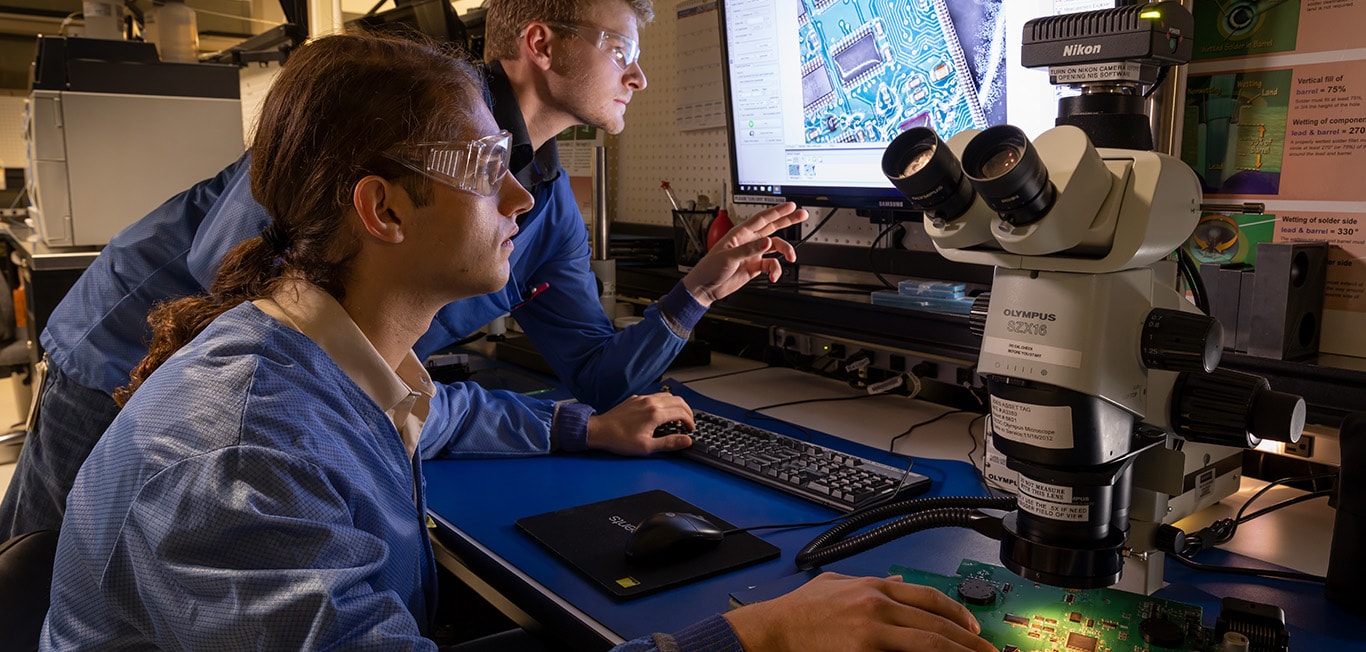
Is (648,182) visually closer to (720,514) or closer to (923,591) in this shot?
(720,514)

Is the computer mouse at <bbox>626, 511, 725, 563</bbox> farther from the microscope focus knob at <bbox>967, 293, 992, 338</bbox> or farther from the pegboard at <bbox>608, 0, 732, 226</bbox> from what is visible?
the pegboard at <bbox>608, 0, 732, 226</bbox>

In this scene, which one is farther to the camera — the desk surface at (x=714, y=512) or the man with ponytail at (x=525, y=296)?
the man with ponytail at (x=525, y=296)

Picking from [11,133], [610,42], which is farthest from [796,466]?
[11,133]

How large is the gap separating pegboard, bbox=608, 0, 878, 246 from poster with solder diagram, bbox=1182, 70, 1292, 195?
3.28 ft

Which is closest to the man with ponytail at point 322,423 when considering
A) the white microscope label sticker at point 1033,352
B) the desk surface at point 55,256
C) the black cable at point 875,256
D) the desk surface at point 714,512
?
the desk surface at point 714,512

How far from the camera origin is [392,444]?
0.91 metres

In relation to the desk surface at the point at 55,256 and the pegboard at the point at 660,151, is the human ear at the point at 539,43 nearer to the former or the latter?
the pegboard at the point at 660,151

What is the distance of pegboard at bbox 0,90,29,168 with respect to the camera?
7.78m

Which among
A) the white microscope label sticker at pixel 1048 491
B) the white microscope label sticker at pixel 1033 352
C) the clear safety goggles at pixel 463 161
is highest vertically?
the clear safety goggles at pixel 463 161

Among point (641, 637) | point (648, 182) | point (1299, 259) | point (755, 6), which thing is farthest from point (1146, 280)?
point (648, 182)

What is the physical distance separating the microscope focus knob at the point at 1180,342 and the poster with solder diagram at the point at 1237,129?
769 millimetres

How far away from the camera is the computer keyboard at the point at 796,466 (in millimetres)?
1192

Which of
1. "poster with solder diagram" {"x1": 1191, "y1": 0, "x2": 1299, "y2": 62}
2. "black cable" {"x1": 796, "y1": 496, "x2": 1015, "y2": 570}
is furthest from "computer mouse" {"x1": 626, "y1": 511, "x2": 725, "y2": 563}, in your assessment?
"poster with solder diagram" {"x1": 1191, "y1": 0, "x2": 1299, "y2": 62}

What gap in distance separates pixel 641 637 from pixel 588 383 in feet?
3.13
